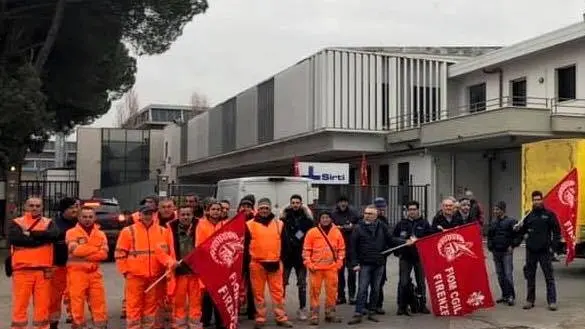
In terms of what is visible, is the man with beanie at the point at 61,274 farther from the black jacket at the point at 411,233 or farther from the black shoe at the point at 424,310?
the black shoe at the point at 424,310

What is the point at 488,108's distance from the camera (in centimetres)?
3331

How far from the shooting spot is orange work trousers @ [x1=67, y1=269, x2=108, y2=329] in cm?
963

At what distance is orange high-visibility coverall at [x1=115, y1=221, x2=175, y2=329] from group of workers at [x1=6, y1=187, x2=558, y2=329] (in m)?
0.01

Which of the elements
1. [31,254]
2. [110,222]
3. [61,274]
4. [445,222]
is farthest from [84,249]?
[110,222]

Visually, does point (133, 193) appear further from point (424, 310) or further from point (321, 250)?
point (321, 250)

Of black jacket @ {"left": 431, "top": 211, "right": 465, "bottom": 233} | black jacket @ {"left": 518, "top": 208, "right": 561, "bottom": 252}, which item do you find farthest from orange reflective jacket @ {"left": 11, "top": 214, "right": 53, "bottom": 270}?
black jacket @ {"left": 518, "top": 208, "right": 561, "bottom": 252}

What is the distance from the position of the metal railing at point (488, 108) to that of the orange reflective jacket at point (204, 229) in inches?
814

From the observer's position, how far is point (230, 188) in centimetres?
1922

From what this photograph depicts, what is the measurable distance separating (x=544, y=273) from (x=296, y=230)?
424 cm

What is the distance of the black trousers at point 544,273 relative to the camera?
494 inches

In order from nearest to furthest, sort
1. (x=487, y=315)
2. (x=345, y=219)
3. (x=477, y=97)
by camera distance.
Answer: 1. (x=487, y=315)
2. (x=345, y=219)
3. (x=477, y=97)

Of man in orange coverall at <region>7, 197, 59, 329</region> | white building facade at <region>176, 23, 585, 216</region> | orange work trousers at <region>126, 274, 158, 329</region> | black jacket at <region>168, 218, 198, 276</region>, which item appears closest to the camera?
orange work trousers at <region>126, 274, 158, 329</region>

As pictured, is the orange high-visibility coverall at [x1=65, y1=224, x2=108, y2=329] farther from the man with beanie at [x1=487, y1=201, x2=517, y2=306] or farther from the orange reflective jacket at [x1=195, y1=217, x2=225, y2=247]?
the man with beanie at [x1=487, y1=201, x2=517, y2=306]

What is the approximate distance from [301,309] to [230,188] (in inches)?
310
